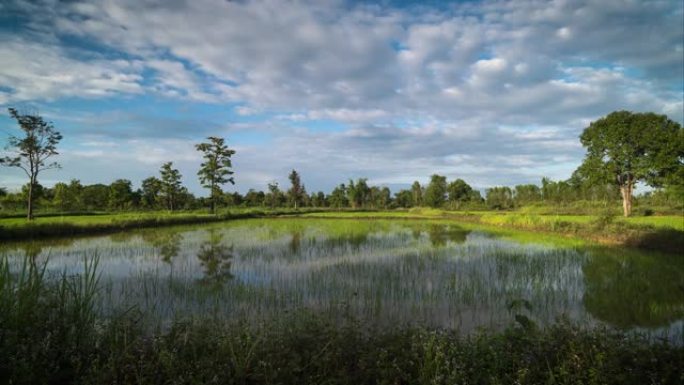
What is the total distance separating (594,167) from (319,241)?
32.6 meters

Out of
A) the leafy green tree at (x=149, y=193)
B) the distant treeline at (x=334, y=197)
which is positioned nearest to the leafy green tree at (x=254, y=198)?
the distant treeline at (x=334, y=197)

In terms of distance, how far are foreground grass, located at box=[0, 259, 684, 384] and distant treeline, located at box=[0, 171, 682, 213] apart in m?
39.1

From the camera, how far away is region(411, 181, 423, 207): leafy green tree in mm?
84156

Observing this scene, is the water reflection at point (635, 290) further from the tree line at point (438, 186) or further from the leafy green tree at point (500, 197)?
the leafy green tree at point (500, 197)

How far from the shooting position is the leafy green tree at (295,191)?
71.3 meters

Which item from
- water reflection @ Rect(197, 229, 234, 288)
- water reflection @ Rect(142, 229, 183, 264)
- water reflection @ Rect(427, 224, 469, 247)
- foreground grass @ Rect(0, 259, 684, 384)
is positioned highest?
foreground grass @ Rect(0, 259, 684, 384)

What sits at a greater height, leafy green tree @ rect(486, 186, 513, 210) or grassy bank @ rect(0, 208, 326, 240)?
leafy green tree @ rect(486, 186, 513, 210)

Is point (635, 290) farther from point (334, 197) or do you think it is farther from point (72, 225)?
point (334, 197)

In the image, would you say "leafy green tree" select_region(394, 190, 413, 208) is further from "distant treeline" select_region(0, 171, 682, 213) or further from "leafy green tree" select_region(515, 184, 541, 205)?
"leafy green tree" select_region(515, 184, 541, 205)

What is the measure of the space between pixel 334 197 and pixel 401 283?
68.7 meters

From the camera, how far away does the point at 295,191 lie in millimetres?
71500

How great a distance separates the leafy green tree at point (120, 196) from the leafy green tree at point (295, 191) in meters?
29.0

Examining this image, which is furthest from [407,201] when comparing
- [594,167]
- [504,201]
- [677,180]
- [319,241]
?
[319,241]

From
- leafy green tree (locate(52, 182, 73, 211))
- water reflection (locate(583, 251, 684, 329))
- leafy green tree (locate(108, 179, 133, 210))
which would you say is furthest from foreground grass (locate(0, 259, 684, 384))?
leafy green tree (locate(108, 179, 133, 210))
